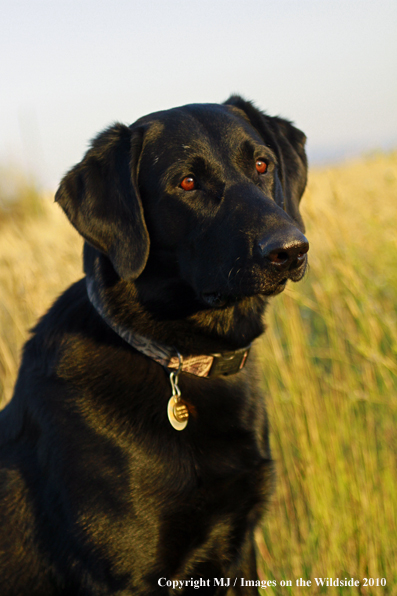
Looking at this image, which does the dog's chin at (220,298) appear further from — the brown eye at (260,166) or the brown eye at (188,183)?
the brown eye at (260,166)

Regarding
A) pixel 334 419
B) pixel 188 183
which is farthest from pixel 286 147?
pixel 334 419

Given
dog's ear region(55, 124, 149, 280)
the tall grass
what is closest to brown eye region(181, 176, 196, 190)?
dog's ear region(55, 124, 149, 280)

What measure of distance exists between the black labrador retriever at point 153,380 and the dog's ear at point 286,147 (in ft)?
0.33

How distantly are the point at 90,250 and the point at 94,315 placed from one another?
0.83 ft

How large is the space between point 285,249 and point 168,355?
58 centimetres

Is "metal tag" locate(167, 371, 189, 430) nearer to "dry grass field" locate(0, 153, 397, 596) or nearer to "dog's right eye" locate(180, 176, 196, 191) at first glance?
"dog's right eye" locate(180, 176, 196, 191)

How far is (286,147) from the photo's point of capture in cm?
232

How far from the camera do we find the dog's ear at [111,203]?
1.84 meters

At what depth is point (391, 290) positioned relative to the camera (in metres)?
3.60

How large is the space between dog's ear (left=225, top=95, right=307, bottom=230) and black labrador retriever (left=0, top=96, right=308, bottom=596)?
99mm

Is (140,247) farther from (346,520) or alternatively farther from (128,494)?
(346,520)

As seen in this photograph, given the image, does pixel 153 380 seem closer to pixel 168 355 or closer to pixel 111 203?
pixel 168 355

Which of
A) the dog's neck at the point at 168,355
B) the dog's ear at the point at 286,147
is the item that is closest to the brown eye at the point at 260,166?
the dog's ear at the point at 286,147

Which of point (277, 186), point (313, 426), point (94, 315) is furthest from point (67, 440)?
point (313, 426)
